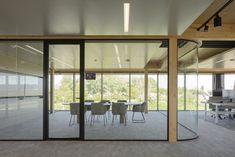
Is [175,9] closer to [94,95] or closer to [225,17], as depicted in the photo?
[225,17]

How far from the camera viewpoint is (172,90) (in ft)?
20.5

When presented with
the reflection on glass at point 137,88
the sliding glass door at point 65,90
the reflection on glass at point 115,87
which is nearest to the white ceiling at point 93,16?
the sliding glass door at point 65,90

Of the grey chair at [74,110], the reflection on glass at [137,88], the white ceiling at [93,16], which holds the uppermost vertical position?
the white ceiling at [93,16]

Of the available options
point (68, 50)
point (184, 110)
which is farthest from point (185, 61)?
point (68, 50)

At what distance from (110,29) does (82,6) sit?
157cm

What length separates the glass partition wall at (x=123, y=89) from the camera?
715 centimetres

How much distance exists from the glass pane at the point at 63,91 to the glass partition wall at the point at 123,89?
476 mm

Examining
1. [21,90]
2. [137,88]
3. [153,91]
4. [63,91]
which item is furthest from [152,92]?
[21,90]

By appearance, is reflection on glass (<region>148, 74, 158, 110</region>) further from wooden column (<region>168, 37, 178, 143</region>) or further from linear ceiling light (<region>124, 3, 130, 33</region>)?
linear ceiling light (<region>124, 3, 130, 33</region>)

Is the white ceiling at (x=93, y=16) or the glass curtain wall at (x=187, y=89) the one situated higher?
the white ceiling at (x=93, y=16)

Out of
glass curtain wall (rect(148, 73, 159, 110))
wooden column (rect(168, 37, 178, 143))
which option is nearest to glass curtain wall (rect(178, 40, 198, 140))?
wooden column (rect(168, 37, 178, 143))

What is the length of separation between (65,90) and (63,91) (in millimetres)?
80

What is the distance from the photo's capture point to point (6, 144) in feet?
19.4

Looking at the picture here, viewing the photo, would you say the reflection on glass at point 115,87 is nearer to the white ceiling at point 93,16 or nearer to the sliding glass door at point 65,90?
the sliding glass door at point 65,90
